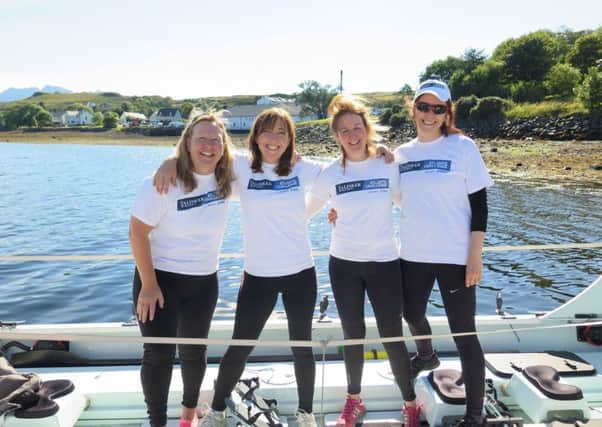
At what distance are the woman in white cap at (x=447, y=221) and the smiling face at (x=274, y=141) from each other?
698 millimetres

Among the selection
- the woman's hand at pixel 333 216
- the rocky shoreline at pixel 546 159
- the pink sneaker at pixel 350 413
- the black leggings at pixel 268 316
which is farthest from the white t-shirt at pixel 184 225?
the rocky shoreline at pixel 546 159

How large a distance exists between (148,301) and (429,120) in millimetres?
1738

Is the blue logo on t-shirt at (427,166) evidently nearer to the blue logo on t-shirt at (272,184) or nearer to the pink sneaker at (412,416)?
the blue logo on t-shirt at (272,184)

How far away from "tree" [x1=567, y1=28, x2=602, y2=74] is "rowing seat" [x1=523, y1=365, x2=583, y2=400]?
52.8m

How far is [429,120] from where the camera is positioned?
2688mm

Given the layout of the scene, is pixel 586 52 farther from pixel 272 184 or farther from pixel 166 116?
pixel 166 116

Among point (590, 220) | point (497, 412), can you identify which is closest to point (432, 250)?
point (497, 412)

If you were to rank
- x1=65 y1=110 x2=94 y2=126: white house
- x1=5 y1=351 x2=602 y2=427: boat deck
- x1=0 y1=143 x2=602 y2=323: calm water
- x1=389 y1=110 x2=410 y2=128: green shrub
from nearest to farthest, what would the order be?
x1=5 y1=351 x2=602 y2=427: boat deck, x1=0 y1=143 x2=602 y2=323: calm water, x1=389 y1=110 x2=410 y2=128: green shrub, x1=65 y1=110 x2=94 y2=126: white house

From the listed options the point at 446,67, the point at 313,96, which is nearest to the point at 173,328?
the point at 446,67

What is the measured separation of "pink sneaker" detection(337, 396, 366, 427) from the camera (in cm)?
286

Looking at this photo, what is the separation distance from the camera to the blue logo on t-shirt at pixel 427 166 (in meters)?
2.63

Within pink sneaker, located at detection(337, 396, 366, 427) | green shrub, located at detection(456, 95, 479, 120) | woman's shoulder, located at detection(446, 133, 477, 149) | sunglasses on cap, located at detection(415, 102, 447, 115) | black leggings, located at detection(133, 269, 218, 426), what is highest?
green shrub, located at detection(456, 95, 479, 120)

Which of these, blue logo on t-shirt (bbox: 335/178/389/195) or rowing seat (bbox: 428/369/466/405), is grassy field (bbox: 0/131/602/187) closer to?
rowing seat (bbox: 428/369/466/405)

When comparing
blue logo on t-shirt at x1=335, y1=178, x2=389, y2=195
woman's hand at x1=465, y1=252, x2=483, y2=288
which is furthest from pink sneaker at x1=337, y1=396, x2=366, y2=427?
blue logo on t-shirt at x1=335, y1=178, x2=389, y2=195
